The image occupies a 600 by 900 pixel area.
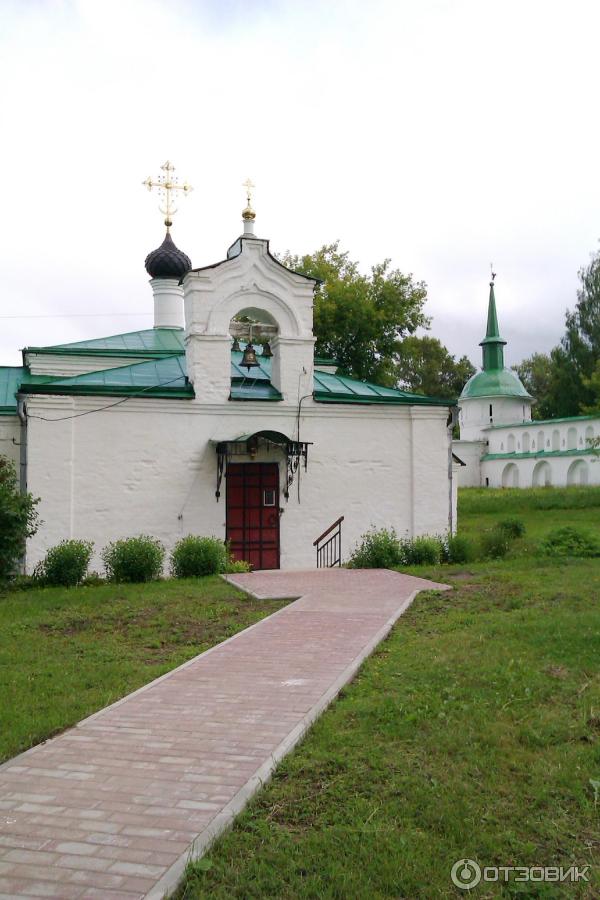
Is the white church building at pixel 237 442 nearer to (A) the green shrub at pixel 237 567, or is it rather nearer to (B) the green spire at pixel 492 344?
(A) the green shrub at pixel 237 567

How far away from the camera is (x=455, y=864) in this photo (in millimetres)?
3393

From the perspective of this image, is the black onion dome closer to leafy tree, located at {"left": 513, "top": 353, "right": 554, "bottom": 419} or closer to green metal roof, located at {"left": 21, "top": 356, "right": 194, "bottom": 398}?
green metal roof, located at {"left": 21, "top": 356, "right": 194, "bottom": 398}

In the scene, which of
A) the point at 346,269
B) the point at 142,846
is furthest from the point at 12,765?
the point at 346,269

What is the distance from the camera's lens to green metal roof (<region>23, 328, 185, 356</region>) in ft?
57.0

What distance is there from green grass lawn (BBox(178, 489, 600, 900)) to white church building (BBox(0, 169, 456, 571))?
23.5 ft

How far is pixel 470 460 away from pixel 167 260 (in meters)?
37.1

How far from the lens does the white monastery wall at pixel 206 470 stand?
43.2ft

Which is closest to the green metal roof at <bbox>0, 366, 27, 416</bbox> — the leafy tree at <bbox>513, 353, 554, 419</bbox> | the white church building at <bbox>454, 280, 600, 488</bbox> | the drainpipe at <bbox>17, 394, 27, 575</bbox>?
the drainpipe at <bbox>17, 394, 27, 575</bbox>

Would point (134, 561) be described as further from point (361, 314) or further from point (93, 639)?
point (361, 314)

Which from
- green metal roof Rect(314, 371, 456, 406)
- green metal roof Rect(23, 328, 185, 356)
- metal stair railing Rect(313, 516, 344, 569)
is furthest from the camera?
green metal roof Rect(23, 328, 185, 356)

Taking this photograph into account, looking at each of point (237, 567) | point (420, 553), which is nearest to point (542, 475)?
point (420, 553)

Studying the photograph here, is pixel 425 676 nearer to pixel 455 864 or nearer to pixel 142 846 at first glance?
pixel 455 864

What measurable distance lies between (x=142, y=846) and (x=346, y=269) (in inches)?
1167

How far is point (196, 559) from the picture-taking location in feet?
39.9
